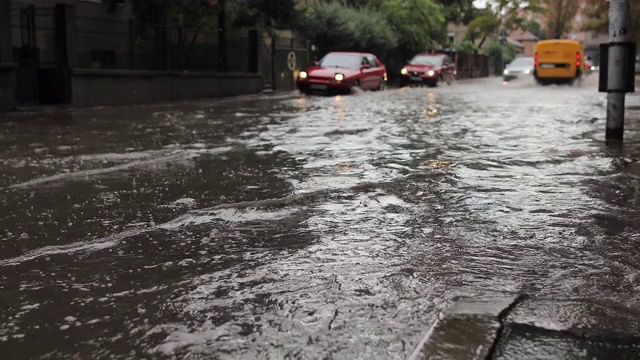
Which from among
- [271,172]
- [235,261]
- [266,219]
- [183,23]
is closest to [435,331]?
[235,261]

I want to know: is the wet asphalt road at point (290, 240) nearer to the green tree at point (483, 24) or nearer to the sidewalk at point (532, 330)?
the sidewalk at point (532, 330)

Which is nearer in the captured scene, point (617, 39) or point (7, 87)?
point (617, 39)

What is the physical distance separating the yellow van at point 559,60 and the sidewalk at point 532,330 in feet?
94.9

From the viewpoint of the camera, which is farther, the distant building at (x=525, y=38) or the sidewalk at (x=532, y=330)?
the distant building at (x=525, y=38)

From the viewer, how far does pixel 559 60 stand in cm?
3006

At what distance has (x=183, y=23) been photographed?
23359 millimetres

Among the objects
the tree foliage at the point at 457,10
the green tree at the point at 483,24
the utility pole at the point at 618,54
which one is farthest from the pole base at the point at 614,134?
the green tree at the point at 483,24

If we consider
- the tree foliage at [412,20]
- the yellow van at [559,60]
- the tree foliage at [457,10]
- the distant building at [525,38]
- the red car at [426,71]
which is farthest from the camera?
the distant building at [525,38]

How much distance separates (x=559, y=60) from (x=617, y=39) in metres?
23.1

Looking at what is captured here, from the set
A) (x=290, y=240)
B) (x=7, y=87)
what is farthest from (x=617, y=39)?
(x=7, y=87)

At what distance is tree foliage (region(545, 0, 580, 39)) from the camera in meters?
68.1

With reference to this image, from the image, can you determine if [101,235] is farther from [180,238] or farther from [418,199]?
[418,199]

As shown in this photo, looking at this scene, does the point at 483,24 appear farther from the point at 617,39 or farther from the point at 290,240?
the point at 290,240

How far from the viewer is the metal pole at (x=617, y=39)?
8.23 m
